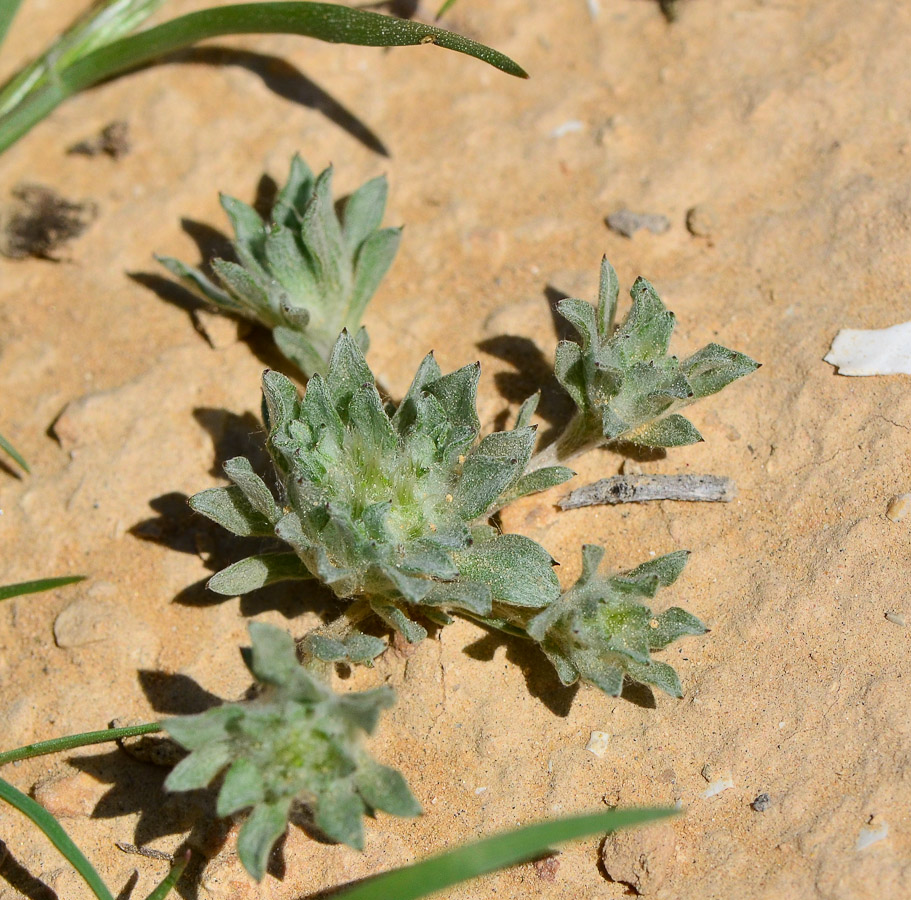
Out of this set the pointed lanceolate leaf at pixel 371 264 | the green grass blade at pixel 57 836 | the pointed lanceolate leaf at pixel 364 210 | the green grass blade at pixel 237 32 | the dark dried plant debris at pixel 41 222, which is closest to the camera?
the green grass blade at pixel 57 836

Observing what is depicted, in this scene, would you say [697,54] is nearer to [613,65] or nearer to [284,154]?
[613,65]

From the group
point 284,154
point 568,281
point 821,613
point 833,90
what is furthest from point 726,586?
point 284,154

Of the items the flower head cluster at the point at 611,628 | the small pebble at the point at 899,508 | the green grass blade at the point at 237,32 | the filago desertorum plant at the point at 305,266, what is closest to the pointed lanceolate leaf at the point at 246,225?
the filago desertorum plant at the point at 305,266

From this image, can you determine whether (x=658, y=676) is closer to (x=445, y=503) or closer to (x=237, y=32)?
(x=445, y=503)

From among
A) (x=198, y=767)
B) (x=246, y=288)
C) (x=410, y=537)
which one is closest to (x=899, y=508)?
(x=410, y=537)

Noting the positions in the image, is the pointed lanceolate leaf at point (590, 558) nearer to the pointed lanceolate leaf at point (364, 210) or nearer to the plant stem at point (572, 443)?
the plant stem at point (572, 443)

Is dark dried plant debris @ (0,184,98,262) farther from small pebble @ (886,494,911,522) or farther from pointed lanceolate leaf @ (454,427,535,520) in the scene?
small pebble @ (886,494,911,522)

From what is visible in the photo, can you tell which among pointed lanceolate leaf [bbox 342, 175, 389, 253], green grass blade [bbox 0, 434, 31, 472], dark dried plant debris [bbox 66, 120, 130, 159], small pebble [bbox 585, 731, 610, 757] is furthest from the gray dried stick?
dark dried plant debris [bbox 66, 120, 130, 159]
